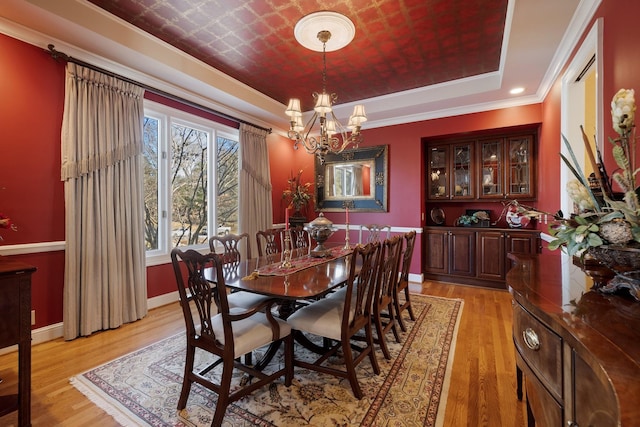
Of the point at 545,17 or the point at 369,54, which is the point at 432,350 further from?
the point at 369,54

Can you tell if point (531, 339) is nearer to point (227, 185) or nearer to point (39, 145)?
point (39, 145)

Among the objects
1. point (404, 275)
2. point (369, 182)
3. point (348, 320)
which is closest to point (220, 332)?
point (348, 320)

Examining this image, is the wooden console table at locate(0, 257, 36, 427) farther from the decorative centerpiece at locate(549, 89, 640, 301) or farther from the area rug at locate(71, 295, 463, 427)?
the decorative centerpiece at locate(549, 89, 640, 301)

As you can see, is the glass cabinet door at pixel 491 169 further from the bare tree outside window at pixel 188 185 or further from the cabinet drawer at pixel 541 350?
the bare tree outside window at pixel 188 185

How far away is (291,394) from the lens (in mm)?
1896

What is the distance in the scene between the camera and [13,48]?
244 cm

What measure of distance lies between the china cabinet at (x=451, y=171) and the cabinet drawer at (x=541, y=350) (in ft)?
13.1

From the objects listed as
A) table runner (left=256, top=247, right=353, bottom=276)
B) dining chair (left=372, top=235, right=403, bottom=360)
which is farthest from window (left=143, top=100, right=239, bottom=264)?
dining chair (left=372, top=235, right=403, bottom=360)

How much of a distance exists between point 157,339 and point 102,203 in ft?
4.72

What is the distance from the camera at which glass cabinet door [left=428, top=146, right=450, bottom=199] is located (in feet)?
16.0

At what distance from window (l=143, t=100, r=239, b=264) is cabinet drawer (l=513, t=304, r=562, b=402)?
372cm

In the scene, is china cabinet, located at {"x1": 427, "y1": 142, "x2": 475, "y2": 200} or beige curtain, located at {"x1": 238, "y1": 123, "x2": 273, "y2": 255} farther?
china cabinet, located at {"x1": 427, "y1": 142, "x2": 475, "y2": 200}

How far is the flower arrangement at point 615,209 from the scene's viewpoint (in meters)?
0.91

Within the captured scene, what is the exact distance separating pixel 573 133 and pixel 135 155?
4.46 m
